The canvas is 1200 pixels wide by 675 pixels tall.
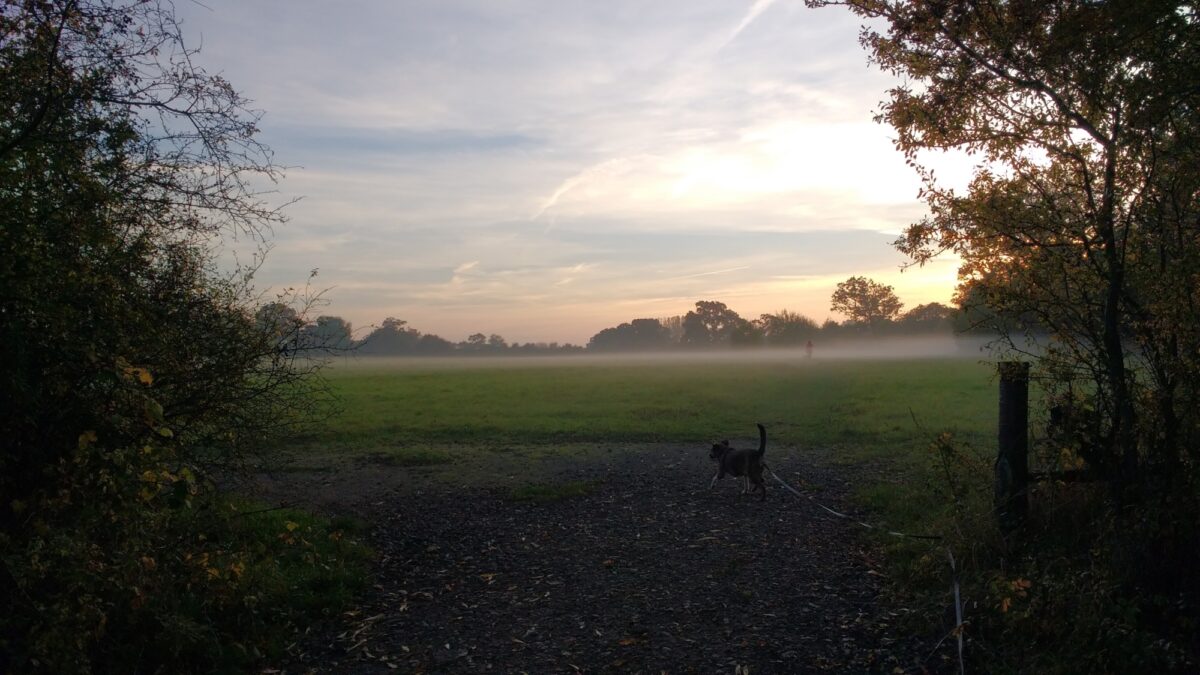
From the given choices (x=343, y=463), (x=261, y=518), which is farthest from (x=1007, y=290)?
(x=343, y=463)

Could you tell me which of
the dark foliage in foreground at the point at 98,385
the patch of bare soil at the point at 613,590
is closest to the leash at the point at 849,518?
the patch of bare soil at the point at 613,590

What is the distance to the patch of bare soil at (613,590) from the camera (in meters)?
5.86

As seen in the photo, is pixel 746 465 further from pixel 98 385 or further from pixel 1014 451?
pixel 98 385

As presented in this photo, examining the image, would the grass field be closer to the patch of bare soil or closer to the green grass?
the green grass

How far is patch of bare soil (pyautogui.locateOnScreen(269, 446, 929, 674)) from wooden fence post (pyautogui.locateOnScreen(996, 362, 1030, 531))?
155cm

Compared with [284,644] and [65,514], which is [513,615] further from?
[65,514]

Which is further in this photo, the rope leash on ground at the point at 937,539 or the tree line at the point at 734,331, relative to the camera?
the tree line at the point at 734,331

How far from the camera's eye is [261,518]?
9.19m

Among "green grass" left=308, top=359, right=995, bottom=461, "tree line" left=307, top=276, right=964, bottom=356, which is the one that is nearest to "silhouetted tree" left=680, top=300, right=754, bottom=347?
"tree line" left=307, top=276, right=964, bottom=356

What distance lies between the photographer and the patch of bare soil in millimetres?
5859

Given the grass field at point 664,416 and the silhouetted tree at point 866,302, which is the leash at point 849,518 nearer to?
the grass field at point 664,416

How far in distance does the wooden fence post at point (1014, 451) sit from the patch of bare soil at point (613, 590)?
1547 millimetres

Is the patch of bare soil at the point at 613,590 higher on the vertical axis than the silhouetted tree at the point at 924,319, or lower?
lower

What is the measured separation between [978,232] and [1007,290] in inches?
24.9
